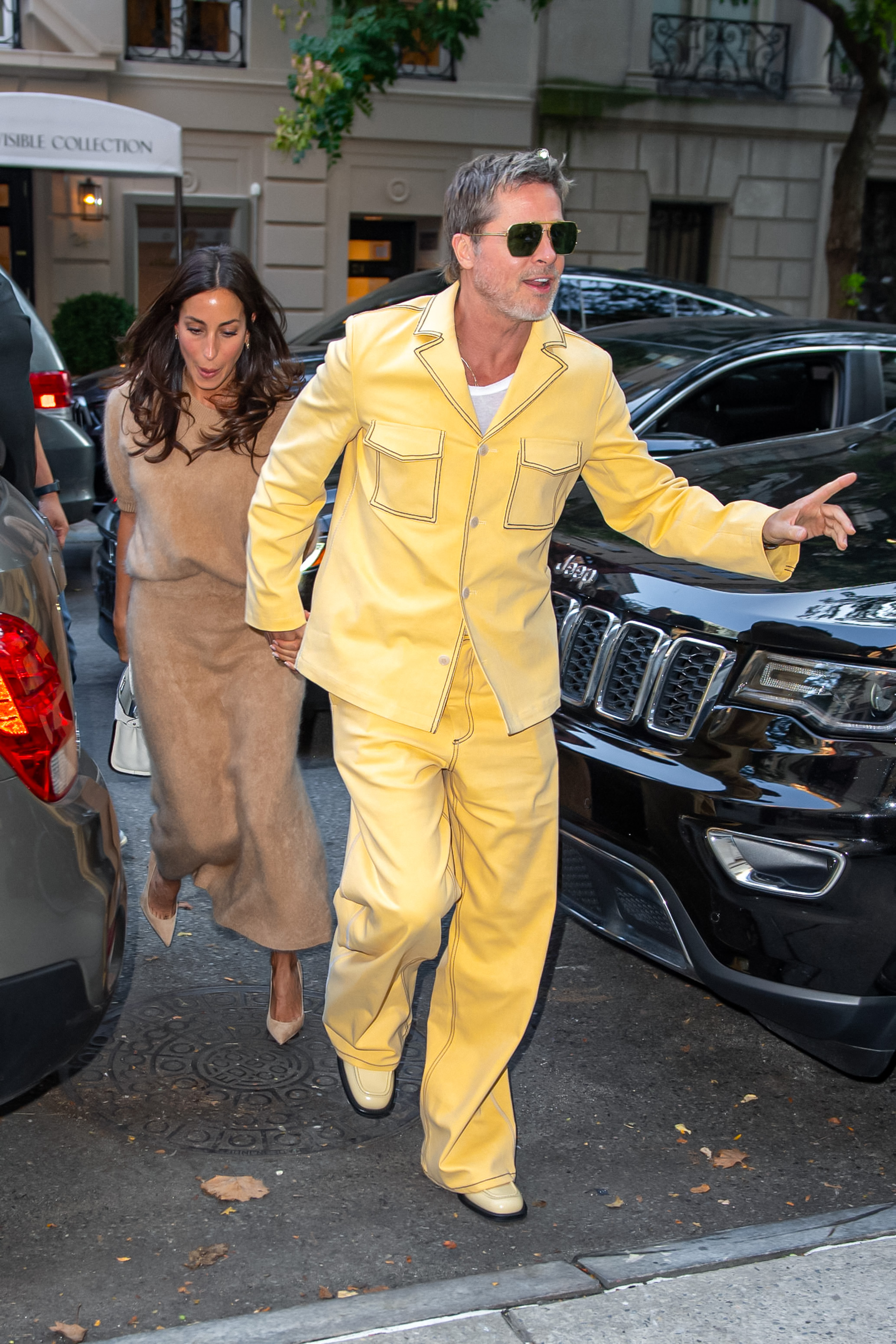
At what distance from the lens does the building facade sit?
17.7m

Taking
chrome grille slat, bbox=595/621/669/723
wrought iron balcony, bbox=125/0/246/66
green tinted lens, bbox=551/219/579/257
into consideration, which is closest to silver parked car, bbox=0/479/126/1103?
green tinted lens, bbox=551/219/579/257

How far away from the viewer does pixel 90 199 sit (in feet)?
57.8

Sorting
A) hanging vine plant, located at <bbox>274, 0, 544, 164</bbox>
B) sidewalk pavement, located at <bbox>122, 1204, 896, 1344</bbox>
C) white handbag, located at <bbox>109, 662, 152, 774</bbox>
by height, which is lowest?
sidewalk pavement, located at <bbox>122, 1204, 896, 1344</bbox>

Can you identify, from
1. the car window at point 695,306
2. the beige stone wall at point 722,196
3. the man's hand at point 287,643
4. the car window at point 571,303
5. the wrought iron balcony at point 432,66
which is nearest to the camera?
the man's hand at point 287,643

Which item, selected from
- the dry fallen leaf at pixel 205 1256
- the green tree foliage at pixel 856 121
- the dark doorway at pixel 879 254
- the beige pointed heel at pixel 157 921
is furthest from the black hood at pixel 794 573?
A: the dark doorway at pixel 879 254

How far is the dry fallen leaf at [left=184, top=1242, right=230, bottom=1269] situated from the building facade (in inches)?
653

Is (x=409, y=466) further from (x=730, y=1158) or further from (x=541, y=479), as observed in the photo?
(x=730, y=1158)

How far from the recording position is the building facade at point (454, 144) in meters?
17.7

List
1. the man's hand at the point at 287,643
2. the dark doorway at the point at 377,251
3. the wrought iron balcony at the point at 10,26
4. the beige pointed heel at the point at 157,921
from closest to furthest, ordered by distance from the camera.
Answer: the man's hand at the point at 287,643 < the beige pointed heel at the point at 157,921 < the wrought iron balcony at the point at 10,26 < the dark doorway at the point at 377,251

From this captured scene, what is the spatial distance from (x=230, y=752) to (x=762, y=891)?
52.2 inches

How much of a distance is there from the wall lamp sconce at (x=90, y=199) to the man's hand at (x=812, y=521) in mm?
16423

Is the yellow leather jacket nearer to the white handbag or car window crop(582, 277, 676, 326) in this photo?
the white handbag

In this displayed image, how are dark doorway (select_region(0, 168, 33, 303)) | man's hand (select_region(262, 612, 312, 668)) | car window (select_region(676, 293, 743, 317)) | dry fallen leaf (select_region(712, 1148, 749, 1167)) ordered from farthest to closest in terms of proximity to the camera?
dark doorway (select_region(0, 168, 33, 303)), car window (select_region(676, 293, 743, 317)), dry fallen leaf (select_region(712, 1148, 749, 1167)), man's hand (select_region(262, 612, 312, 668))

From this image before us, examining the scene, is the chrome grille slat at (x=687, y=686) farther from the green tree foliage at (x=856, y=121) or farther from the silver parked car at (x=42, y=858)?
the green tree foliage at (x=856, y=121)
